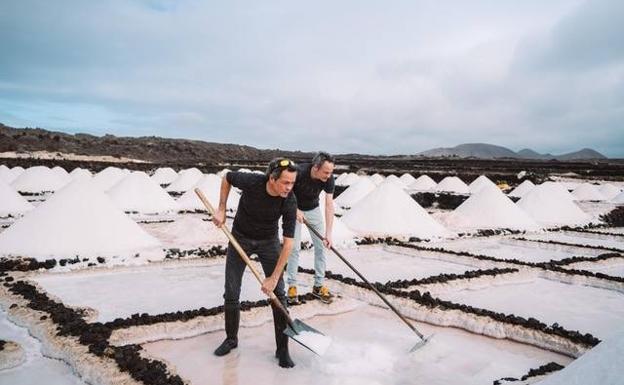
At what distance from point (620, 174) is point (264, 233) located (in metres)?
28.3

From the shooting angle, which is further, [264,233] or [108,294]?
[108,294]

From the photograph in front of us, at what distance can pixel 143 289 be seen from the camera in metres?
4.57

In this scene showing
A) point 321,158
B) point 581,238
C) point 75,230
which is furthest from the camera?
point 581,238

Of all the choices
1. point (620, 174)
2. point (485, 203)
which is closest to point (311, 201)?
point (485, 203)

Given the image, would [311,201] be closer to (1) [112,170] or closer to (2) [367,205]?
(2) [367,205]

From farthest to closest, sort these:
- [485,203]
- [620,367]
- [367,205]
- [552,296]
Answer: [485,203] < [367,205] < [552,296] < [620,367]

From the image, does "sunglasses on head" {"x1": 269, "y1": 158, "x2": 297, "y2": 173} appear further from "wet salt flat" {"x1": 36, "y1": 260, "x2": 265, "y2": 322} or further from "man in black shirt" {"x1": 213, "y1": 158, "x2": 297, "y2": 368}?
"wet salt flat" {"x1": 36, "y1": 260, "x2": 265, "y2": 322}

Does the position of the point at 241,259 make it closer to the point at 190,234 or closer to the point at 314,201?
the point at 314,201

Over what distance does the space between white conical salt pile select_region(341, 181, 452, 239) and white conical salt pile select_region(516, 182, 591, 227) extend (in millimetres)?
3487

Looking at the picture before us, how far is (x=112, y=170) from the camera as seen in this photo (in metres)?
15.6

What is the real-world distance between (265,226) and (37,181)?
1457 cm

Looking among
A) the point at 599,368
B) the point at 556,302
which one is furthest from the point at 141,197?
the point at 599,368

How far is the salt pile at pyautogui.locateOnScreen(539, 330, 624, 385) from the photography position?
183cm

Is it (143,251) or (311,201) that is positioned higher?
(311,201)
